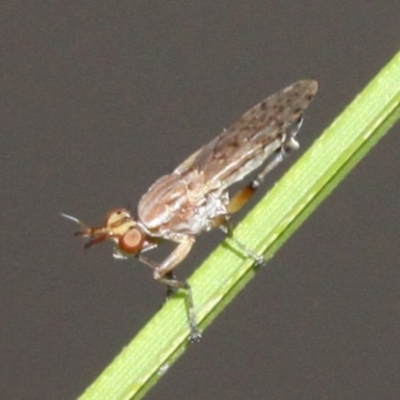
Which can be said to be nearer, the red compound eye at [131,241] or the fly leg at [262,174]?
the red compound eye at [131,241]

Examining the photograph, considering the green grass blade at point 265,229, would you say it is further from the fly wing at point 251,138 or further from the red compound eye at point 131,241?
the fly wing at point 251,138

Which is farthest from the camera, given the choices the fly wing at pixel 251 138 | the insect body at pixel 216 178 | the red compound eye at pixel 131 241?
the fly wing at pixel 251 138

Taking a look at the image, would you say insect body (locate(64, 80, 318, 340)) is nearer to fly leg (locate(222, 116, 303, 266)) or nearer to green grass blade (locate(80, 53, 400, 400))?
fly leg (locate(222, 116, 303, 266))

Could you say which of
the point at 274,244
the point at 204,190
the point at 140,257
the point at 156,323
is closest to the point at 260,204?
the point at 274,244

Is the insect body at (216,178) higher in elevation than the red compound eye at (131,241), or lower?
higher

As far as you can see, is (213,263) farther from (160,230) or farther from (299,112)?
(299,112)

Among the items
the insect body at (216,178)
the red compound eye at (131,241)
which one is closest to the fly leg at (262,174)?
the insect body at (216,178)

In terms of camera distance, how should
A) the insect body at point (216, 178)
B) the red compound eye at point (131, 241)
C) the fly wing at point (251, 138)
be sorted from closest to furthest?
the red compound eye at point (131, 241) → the insect body at point (216, 178) → the fly wing at point (251, 138)
